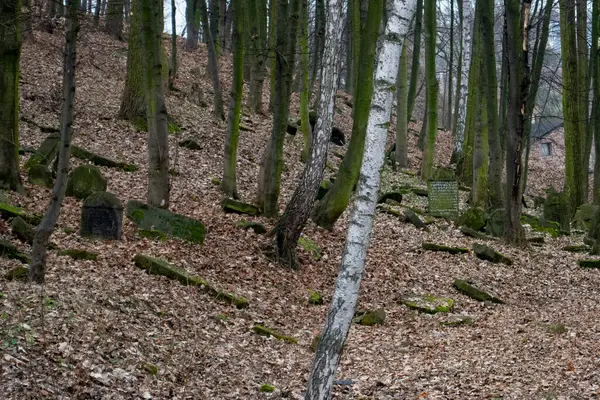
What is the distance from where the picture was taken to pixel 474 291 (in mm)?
11719

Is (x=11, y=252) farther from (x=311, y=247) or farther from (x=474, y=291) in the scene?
(x=474, y=291)

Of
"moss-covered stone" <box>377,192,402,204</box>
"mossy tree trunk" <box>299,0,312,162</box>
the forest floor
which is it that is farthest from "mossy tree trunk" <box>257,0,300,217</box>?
"moss-covered stone" <box>377,192,402,204</box>

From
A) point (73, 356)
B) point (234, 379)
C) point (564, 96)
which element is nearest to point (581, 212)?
point (564, 96)

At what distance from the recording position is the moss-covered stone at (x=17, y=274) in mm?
7762

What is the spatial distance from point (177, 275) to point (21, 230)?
7.22ft

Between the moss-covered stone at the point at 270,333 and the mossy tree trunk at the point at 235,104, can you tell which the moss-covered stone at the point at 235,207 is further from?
the moss-covered stone at the point at 270,333

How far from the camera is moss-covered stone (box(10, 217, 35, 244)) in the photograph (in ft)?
30.7

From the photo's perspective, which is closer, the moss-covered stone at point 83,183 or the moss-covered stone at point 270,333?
the moss-covered stone at point 270,333

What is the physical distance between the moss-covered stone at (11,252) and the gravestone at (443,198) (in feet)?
36.1

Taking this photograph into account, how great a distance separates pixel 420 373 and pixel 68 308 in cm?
395

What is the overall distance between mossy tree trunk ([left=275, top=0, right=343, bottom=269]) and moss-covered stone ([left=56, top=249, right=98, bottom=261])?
3.37 metres

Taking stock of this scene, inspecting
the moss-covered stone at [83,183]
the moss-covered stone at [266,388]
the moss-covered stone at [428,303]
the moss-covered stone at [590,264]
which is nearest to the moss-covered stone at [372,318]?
the moss-covered stone at [428,303]

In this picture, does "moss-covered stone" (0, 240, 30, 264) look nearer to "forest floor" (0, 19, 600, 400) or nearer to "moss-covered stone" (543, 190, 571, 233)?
"forest floor" (0, 19, 600, 400)

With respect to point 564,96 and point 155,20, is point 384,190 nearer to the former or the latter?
point 564,96
